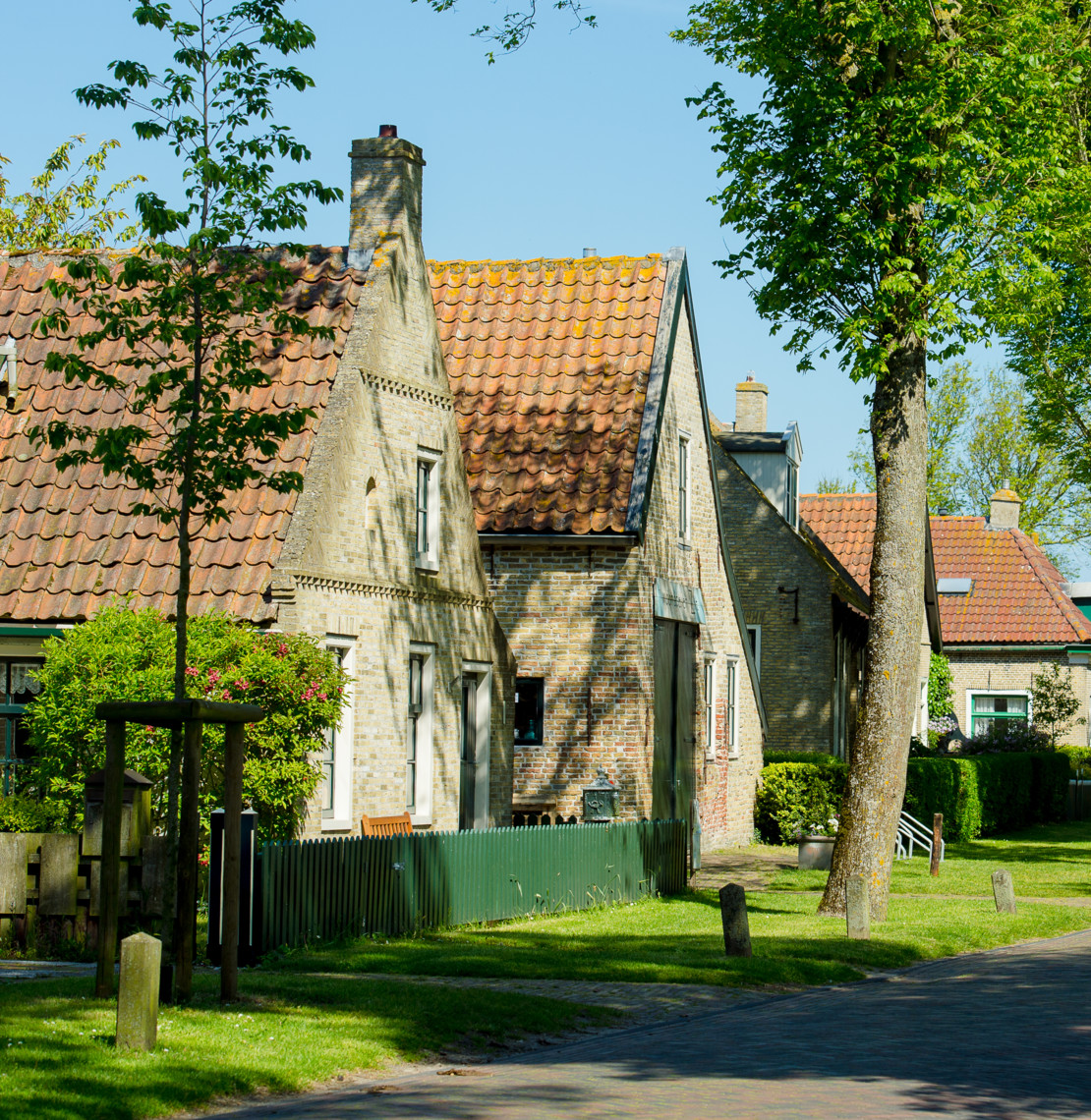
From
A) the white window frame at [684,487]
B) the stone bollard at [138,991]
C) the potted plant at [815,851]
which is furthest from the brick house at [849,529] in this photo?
the stone bollard at [138,991]

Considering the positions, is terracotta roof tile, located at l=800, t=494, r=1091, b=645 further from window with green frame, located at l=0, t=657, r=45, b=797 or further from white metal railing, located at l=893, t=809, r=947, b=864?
window with green frame, located at l=0, t=657, r=45, b=797

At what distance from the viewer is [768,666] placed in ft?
116

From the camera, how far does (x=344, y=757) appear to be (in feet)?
66.2

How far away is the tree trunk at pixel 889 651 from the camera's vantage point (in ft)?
65.7

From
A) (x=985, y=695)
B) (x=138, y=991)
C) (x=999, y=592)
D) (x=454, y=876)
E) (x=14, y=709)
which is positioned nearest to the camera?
(x=138, y=991)

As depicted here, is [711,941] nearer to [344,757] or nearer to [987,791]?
[344,757]

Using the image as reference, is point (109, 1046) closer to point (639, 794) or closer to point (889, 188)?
point (889, 188)

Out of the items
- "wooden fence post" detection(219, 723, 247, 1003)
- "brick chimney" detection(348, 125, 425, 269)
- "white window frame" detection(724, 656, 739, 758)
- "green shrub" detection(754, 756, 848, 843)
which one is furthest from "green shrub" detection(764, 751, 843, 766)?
"wooden fence post" detection(219, 723, 247, 1003)

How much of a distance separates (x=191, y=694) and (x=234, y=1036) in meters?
6.71

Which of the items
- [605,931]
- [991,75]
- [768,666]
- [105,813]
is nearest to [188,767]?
[105,813]

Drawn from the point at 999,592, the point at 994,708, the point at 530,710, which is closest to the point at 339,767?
the point at 530,710

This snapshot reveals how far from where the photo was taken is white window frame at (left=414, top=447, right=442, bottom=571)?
22.6 meters

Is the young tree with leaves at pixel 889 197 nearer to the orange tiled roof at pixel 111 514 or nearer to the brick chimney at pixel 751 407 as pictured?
the orange tiled roof at pixel 111 514

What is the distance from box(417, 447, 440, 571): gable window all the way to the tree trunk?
607 cm
